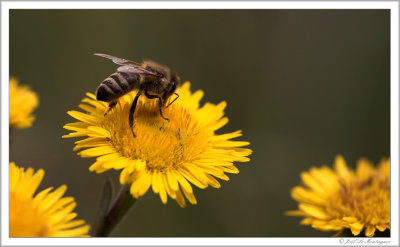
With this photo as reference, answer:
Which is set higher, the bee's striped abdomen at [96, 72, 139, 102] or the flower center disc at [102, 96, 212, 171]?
the bee's striped abdomen at [96, 72, 139, 102]

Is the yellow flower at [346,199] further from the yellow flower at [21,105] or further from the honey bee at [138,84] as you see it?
the yellow flower at [21,105]

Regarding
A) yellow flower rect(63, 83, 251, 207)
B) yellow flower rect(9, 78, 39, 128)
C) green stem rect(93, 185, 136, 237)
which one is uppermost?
yellow flower rect(9, 78, 39, 128)

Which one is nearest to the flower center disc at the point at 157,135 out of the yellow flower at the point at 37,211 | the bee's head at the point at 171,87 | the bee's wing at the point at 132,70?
the bee's head at the point at 171,87

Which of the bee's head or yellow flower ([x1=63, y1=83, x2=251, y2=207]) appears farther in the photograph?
the bee's head

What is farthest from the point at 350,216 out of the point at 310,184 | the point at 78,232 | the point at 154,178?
the point at 78,232

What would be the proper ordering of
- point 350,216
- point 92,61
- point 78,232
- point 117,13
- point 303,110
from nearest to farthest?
point 78,232 → point 350,216 → point 92,61 → point 117,13 → point 303,110

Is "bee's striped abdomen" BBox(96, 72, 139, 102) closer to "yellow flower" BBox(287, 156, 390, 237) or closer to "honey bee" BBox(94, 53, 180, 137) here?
"honey bee" BBox(94, 53, 180, 137)

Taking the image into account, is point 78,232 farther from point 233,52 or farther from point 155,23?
point 233,52

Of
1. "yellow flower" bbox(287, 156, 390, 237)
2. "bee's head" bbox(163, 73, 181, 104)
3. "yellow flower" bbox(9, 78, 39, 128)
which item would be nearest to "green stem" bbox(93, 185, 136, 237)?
"bee's head" bbox(163, 73, 181, 104)
